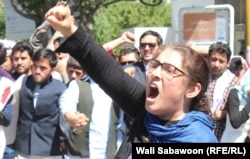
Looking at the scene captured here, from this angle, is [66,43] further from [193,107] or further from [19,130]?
[19,130]

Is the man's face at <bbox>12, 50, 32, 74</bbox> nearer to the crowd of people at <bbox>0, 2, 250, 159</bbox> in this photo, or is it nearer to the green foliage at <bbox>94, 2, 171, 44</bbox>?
the crowd of people at <bbox>0, 2, 250, 159</bbox>

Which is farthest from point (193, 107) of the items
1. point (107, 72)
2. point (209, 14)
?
point (209, 14)

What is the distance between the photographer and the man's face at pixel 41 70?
220 inches

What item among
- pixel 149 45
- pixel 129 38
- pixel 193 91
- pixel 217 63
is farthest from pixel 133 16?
pixel 193 91

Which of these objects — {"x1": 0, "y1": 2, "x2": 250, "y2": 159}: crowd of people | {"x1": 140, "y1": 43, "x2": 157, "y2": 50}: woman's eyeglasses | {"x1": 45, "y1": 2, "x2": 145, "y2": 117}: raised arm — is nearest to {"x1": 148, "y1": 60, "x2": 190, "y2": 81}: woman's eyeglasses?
{"x1": 45, "y1": 2, "x2": 145, "y2": 117}: raised arm

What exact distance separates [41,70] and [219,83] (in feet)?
5.04

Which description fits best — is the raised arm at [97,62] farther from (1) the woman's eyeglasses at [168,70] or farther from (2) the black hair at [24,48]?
(2) the black hair at [24,48]

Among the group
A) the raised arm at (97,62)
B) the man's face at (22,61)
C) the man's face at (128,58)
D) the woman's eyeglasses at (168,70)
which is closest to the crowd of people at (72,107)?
the man's face at (22,61)

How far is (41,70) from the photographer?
5.61 meters

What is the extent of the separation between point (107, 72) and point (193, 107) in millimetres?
401

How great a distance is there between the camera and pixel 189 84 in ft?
9.04

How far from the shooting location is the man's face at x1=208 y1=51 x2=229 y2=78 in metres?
5.68

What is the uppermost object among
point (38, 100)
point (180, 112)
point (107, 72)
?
point (107, 72)

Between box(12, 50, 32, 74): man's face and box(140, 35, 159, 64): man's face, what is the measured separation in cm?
113
